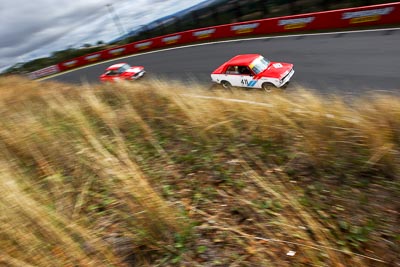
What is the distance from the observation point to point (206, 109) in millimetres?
5637

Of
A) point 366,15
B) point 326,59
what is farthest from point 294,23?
point 326,59

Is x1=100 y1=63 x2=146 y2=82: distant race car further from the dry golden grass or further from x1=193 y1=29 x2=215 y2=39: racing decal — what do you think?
the dry golden grass

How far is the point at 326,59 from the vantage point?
1135cm

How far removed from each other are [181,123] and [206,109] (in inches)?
23.9

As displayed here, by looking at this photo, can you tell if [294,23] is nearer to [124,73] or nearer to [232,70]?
[232,70]

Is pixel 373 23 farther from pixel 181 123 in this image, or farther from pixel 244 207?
pixel 244 207

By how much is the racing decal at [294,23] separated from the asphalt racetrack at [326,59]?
1.29 metres

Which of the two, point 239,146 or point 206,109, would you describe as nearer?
point 239,146

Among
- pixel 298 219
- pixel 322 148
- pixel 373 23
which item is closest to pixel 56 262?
pixel 298 219

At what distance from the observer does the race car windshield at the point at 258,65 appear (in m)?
9.70

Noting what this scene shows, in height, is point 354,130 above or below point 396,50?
above

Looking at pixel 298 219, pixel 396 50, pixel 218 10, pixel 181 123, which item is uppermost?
pixel 218 10

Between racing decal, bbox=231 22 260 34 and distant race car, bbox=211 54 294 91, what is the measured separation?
10.1 meters

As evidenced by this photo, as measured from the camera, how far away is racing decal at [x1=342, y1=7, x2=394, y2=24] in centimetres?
1312
